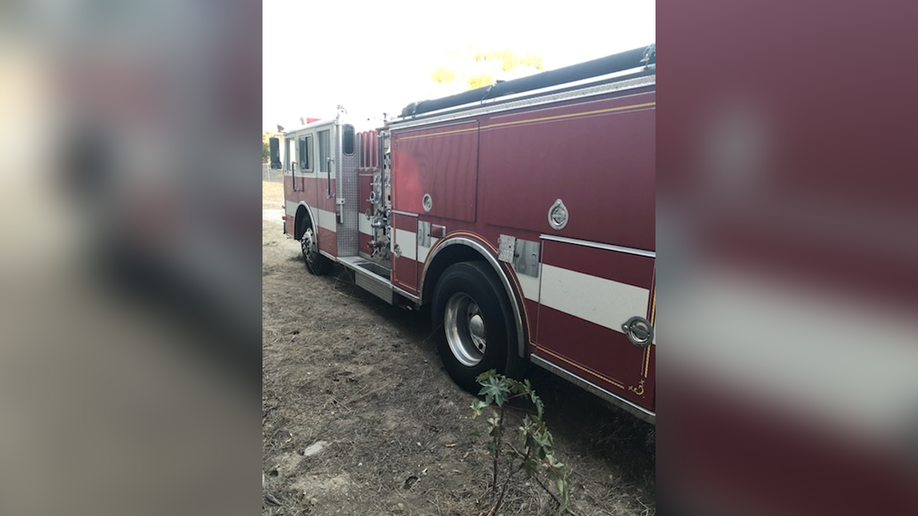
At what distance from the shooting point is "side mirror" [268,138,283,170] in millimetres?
9117

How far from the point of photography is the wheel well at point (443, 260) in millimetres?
4316

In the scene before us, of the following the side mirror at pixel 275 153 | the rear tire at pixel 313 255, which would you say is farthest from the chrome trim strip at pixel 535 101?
the side mirror at pixel 275 153

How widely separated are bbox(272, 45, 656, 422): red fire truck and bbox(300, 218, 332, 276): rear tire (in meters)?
2.84

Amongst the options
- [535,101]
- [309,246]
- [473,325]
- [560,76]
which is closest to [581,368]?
[473,325]

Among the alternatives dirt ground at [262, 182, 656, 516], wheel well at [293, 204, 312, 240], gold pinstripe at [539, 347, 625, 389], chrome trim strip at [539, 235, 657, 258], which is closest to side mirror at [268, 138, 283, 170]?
wheel well at [293, 204, 312, 240]

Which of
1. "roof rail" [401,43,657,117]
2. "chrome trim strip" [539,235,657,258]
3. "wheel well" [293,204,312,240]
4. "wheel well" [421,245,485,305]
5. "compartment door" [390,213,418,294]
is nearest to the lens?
"chrome trim strip" [539,235,657,258]

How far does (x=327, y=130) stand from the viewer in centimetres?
734

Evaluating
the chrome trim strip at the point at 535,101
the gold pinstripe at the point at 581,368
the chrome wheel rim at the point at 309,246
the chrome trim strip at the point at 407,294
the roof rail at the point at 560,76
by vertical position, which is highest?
the roof rail at the point at 560,76

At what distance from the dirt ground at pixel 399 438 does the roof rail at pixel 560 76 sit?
1.74 meters

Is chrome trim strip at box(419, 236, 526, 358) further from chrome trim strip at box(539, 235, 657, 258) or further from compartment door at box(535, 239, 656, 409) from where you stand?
chrome trim strip at box(539, 235, 657, 258)
